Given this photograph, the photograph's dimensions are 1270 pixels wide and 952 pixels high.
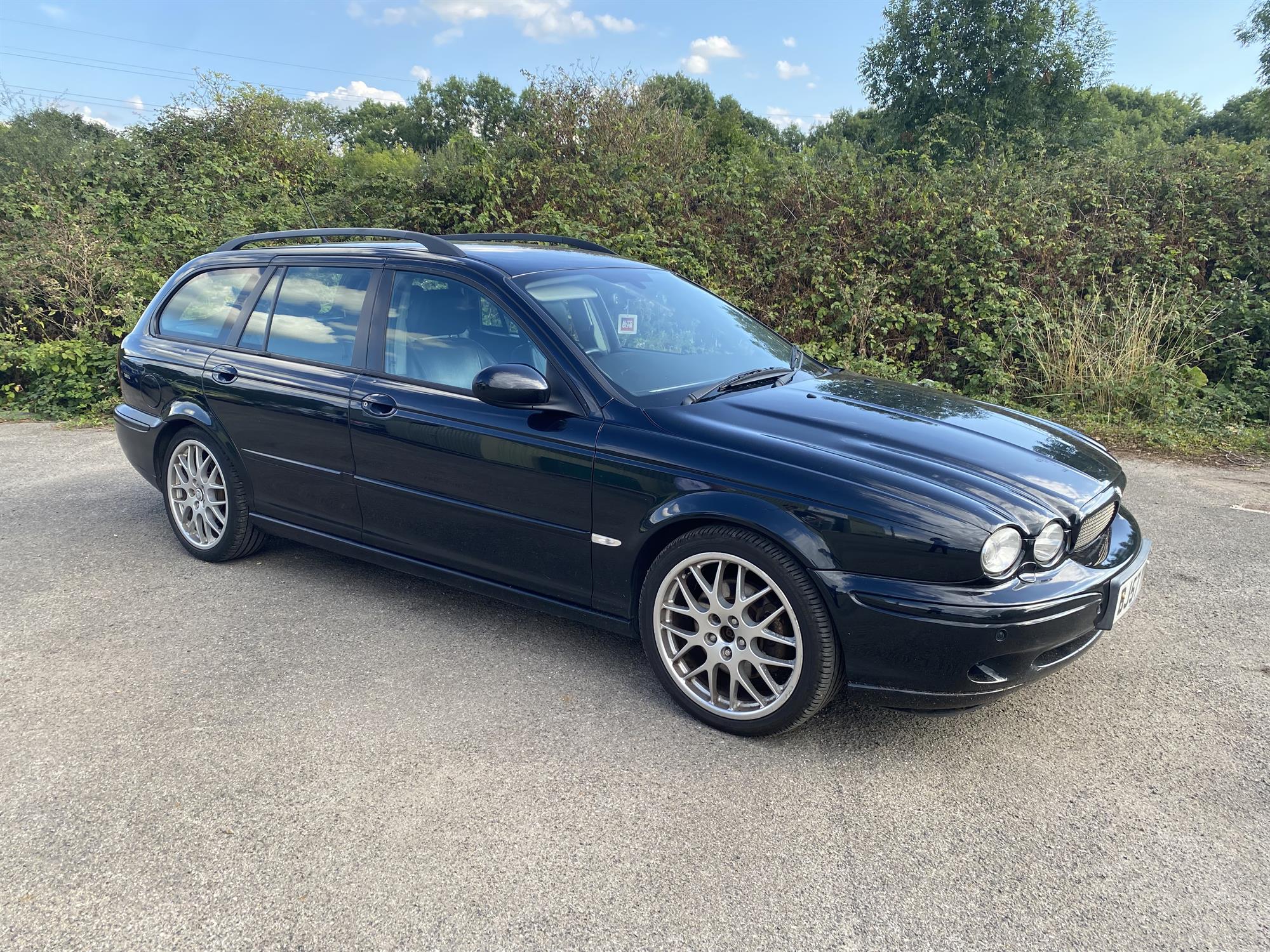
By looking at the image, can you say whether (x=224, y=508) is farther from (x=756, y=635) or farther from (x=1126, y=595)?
(x=1126, y=595)

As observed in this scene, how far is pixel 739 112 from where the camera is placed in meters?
63.7

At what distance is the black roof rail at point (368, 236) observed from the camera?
400 cm

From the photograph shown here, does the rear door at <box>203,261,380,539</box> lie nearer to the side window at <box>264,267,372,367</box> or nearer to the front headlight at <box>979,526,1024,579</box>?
the side window at <box>264,267,372,367</box>

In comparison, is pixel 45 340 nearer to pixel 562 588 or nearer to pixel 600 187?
pixel 600 187

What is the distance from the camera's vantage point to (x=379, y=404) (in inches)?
153

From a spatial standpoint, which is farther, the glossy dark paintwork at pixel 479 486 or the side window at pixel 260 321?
the side window at pixel 260 321

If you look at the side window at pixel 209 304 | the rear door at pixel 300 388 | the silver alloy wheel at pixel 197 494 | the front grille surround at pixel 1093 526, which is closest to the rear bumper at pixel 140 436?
the silver alloy wheel at pixel 197 494

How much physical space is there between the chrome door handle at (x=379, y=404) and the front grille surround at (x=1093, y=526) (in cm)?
275

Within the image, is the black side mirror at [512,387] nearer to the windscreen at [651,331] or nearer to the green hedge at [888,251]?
the windscreen at [651,331]

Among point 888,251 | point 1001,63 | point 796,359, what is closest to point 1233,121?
point 1001,63

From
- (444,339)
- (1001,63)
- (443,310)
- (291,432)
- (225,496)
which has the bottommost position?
(225,496)

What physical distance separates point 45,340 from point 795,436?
10.3m

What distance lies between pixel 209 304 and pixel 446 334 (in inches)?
72.6

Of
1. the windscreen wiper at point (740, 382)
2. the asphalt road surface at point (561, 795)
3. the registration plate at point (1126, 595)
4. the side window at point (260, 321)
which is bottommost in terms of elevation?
the asphalt road surface at point (561, 795)
